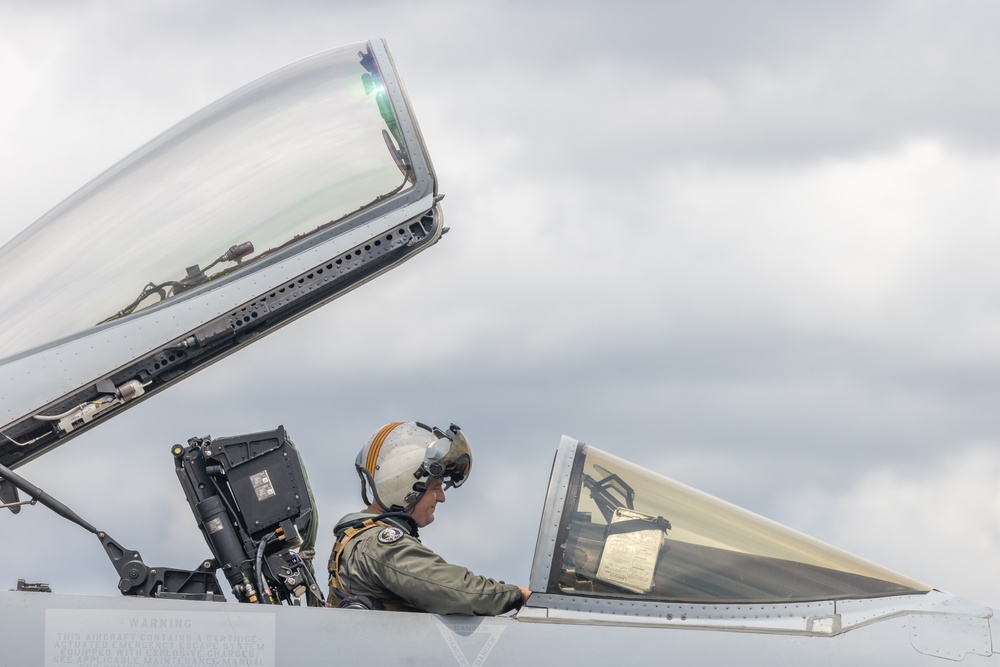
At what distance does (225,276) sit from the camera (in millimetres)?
6473

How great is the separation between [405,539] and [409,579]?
26cm

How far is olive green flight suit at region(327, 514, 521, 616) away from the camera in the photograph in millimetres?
5348

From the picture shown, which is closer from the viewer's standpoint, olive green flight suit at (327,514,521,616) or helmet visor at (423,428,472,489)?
olive green flight suit at (327,514,521,616)

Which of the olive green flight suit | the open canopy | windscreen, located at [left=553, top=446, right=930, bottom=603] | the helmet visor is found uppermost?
the open canopy

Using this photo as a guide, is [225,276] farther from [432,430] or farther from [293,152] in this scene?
[432,430]

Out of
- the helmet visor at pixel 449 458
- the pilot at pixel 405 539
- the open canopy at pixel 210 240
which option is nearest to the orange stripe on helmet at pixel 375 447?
the pilot at pixel 405 539

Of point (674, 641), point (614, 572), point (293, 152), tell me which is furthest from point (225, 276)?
point (674, 641)

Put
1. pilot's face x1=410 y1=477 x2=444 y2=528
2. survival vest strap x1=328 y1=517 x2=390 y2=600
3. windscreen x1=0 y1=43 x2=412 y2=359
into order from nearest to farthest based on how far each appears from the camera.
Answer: survival vest strap x1=328 y1=517 x2=390 y2=600 → pilot's face x1=410 y1=477 x2=444 y2=528 → windscreen x1=0 y1=43 x2=412 y2=359

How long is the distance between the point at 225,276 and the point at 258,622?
2.06m

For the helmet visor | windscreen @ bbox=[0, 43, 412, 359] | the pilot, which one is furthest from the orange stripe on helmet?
windscreen @ bbox=[0, 43, 412, 359]

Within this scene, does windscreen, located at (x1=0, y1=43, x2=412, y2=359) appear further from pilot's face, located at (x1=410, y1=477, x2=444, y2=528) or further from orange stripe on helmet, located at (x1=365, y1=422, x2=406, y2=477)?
pilot's face, located at (x1=410, y1=477, x2=444, y2=528)

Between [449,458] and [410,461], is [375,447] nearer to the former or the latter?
[410,461]

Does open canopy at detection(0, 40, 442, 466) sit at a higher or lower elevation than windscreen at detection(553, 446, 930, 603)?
higher

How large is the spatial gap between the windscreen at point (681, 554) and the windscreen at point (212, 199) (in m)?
2.20
